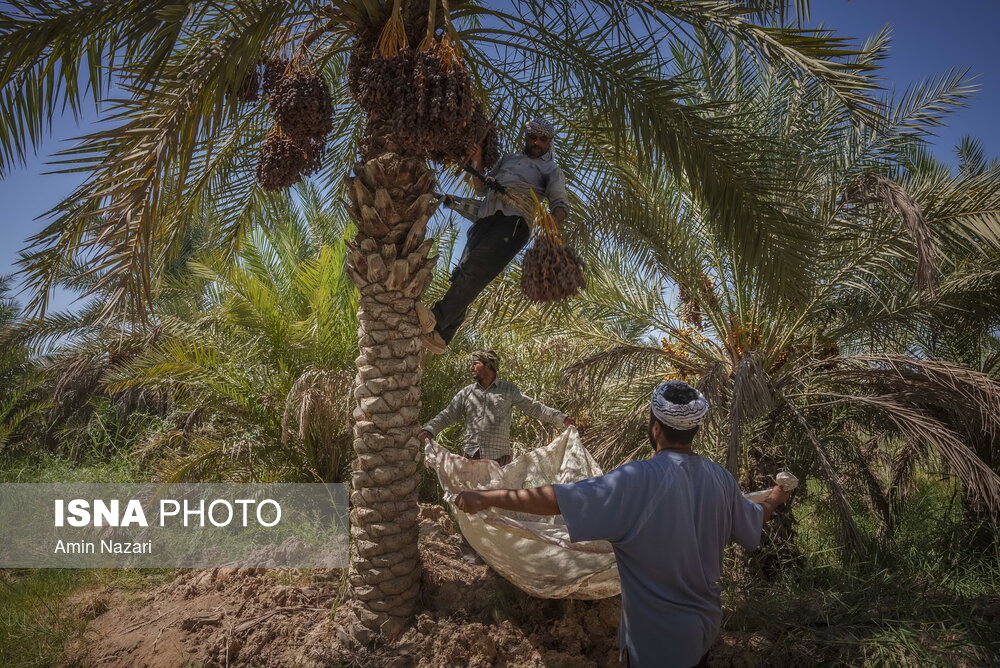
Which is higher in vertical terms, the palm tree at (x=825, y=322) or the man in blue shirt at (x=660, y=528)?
the palm tree at (x=825, y=322)

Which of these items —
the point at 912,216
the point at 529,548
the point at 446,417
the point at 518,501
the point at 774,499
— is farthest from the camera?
the point at 446,417

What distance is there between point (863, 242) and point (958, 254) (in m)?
0.98

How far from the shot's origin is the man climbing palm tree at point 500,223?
4.24m

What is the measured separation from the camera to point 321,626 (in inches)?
176

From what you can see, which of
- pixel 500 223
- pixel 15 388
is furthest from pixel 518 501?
pixel 15 388

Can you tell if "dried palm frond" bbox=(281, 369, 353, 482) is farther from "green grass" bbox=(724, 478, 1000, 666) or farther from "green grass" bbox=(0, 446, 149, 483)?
"green grass" bbox=(724, 478, 1000, 666)

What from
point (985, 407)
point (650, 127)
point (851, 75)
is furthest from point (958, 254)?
point (650, 127)

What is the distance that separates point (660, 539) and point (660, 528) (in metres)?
0.04

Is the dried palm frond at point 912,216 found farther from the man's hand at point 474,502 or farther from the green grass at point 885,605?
the man's hand at point 474,502

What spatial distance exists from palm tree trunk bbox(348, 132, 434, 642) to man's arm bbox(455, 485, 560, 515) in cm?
172

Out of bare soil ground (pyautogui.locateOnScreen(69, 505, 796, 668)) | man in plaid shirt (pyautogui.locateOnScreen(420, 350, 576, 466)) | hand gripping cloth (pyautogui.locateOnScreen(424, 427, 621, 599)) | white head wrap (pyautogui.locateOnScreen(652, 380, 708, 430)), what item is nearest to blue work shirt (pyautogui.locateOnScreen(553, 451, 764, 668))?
white head wrap (pyautogui.locateOnScreen(652, 380, 708, 430))

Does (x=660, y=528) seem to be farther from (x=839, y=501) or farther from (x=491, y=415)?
(x=839, y=501)

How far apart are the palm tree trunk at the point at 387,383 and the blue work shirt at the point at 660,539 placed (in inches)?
76.3

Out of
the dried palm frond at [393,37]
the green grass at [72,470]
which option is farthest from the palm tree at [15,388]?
the dried palm frond at [393,37]
